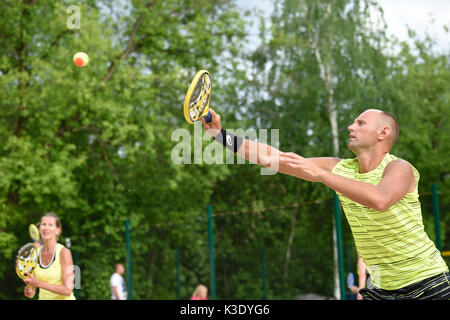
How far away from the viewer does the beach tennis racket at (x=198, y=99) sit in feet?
10.1

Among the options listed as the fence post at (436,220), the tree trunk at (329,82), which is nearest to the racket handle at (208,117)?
the fence post at (436,220)

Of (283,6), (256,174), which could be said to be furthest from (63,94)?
(256,174)

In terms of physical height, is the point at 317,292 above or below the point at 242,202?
below

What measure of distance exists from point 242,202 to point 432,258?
19788mm

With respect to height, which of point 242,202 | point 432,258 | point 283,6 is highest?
point 283,6

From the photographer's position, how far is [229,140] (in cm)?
330

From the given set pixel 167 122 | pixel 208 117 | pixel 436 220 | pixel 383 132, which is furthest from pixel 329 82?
pixel 383 132

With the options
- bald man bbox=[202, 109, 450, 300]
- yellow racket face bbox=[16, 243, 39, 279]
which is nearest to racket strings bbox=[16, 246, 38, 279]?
A: yellow racket face bbox=[16, 243, 39, 279]

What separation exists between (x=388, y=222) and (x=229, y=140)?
0.95m

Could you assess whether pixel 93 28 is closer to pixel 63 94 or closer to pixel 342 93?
pixel 63 94

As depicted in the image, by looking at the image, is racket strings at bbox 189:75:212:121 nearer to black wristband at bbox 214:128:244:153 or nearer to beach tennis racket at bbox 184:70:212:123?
beach tennis racket at bbox 184:70:212:123

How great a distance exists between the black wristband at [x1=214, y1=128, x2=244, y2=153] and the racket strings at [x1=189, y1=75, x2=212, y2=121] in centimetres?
A: 16

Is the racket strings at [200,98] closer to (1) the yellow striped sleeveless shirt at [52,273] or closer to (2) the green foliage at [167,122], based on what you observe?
(1) the yellow striped sleeveless shirt at [52,273]

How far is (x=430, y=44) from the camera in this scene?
76.2 feet
